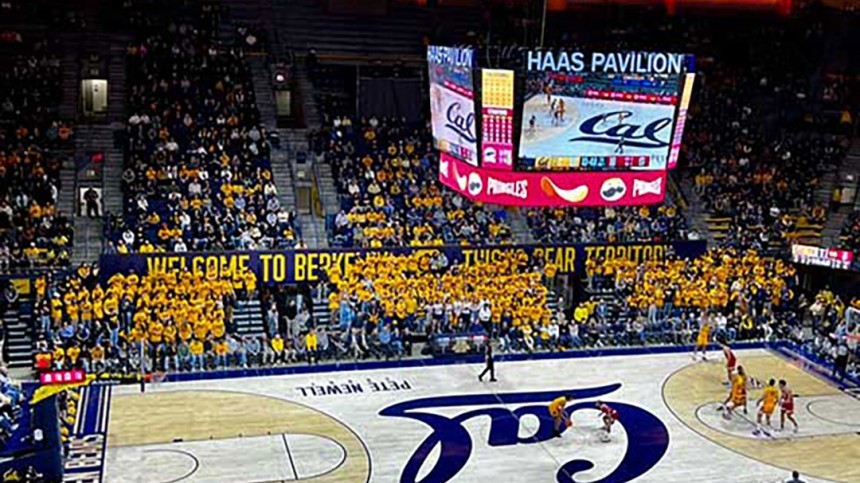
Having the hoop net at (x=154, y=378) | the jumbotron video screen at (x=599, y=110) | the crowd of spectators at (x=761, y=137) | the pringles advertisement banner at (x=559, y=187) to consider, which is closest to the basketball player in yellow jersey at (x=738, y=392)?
the pringles advertisement banner at (x=559, y=187)

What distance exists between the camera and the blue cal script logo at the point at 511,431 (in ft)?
76.8

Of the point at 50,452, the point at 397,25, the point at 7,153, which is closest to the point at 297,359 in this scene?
the point at 50,452

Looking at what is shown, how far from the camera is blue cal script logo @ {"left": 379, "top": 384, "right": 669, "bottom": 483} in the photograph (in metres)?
23.4

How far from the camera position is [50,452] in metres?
21.8

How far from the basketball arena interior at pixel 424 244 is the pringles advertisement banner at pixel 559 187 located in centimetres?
7

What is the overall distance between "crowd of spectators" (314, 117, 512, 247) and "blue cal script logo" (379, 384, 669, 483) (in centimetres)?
882

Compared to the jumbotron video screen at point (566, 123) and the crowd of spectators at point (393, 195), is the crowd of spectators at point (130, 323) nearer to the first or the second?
the crowd of spectators at point (393, 195)

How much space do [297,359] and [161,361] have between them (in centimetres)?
404

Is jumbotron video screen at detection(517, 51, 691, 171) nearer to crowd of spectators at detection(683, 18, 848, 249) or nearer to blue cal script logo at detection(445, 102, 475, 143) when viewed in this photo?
blue cal script logo at detection(445, 102, 475, 143)

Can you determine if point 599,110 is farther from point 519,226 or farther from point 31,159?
point 31,159

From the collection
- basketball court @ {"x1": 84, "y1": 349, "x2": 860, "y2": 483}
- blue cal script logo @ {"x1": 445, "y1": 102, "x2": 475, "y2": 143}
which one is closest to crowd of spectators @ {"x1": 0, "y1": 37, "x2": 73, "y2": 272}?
basketball court @ {"x1": 84, "y1": 349, "x2": 860, "y2": 483}

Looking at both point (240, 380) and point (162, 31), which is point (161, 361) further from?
point (162, 31)

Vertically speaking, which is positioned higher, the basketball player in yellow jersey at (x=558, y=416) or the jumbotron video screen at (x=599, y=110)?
the jumbotron video screen at (x=599, y=110)

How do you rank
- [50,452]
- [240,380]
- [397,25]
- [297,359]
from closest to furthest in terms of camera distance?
[50,452]
[240,380]
[297,359]
[397,25]
